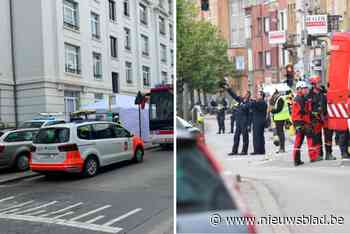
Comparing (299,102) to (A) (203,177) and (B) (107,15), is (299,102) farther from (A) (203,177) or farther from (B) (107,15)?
(B) (107,15)

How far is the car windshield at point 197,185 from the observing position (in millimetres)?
946

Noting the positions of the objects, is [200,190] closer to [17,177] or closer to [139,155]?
[139,155]

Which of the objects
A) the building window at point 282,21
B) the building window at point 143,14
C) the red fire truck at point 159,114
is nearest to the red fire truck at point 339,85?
the building window at point 282,21

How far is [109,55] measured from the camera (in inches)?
73.4

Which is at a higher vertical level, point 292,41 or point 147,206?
point 292,41

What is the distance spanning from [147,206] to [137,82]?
654 mm

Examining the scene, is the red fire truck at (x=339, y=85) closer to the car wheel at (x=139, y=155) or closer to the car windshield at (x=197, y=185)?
the car windshield at (x=197, y=185)

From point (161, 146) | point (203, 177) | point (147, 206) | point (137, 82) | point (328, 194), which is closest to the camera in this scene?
point (203, 177)

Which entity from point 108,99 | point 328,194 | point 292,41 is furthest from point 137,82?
point 328,194

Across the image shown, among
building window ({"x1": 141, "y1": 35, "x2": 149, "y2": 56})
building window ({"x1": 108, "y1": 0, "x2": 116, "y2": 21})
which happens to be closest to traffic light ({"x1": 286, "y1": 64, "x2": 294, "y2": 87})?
building window ({"x1": 141, "y1": 35, "x2": 149, "y2": 56})

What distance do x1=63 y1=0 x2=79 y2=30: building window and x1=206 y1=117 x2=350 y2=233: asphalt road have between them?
3.03 feet

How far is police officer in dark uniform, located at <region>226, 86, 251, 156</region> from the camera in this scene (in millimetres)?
1119

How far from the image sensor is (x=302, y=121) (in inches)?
44.8

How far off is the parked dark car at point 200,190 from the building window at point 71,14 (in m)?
0.94
